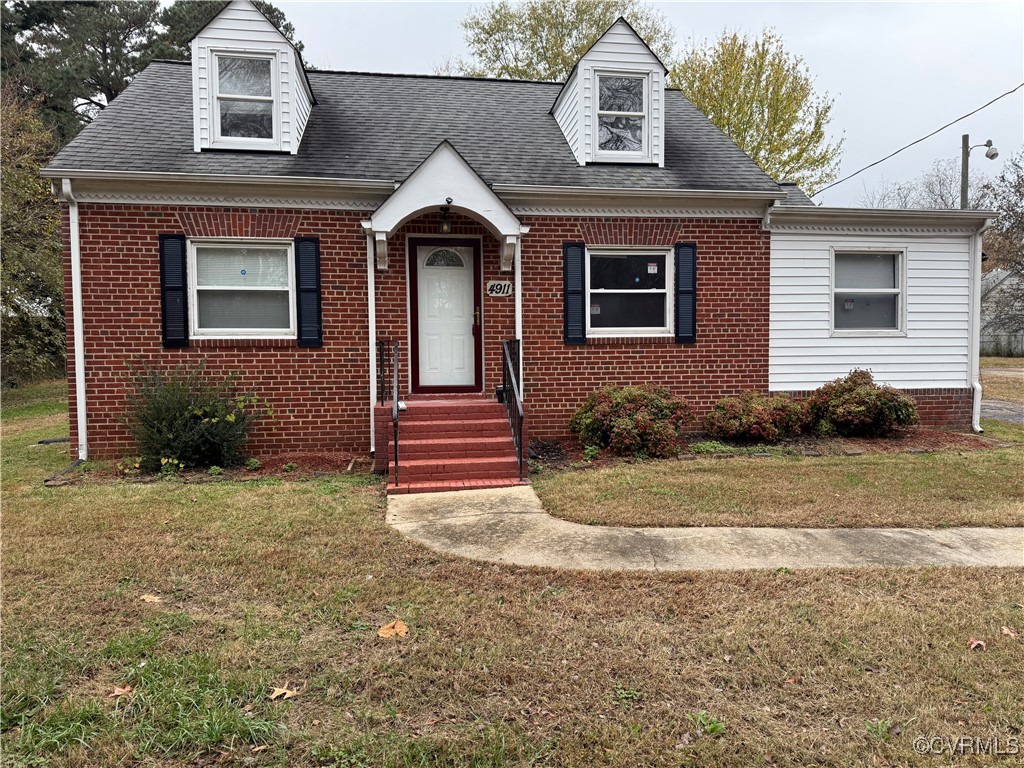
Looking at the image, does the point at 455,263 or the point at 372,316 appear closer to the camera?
the point at 372,316

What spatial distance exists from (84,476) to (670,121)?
33.7 feet

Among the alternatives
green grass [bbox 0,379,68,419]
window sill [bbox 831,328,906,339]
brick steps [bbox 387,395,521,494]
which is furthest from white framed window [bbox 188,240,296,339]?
green grass [bbox 0,379,68,419]

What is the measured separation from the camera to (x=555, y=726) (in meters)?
2.61

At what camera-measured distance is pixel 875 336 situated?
10.1 metres

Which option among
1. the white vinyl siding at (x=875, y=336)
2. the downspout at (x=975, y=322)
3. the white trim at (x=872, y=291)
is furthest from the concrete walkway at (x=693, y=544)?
the downspout at (x=975, y=322)

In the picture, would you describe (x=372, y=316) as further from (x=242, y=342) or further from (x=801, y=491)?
(x=801, y=491)

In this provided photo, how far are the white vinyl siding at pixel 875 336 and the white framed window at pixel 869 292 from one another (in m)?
0.08

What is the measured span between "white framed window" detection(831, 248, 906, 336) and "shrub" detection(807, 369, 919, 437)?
0.97 m

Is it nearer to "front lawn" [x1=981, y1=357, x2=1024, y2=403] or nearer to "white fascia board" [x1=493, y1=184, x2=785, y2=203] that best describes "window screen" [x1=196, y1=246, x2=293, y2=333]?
"white fascia board" [x1=493, y1=184, x2=785, y2=203]

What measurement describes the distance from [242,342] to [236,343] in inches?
3.0

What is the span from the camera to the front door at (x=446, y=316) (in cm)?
921

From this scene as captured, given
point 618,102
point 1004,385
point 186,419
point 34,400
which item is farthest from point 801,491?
point 34,400

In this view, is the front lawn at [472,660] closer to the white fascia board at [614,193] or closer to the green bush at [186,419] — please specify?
the green bush at [186,419]

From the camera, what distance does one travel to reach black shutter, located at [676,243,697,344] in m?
9.46
